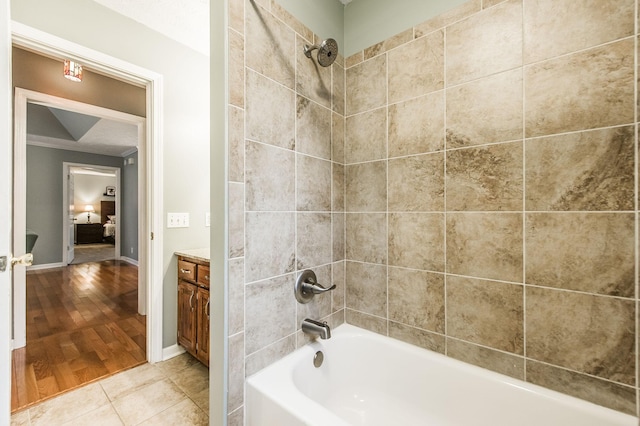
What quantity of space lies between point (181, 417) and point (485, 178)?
205 cm

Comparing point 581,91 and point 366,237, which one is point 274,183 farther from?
point 581,91

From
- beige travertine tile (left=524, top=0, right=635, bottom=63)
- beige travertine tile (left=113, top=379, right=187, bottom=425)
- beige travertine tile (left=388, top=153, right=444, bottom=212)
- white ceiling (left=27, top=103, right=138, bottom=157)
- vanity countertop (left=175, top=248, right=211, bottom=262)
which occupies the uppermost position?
white ceiling (left=27, top=103, right=138, bottom=157)

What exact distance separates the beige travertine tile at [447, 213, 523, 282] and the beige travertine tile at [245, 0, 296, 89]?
107 centimetres

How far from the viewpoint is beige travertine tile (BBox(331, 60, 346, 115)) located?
1573 mm

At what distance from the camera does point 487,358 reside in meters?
1.18

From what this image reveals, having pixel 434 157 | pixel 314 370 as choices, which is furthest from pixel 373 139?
pixel 314 370

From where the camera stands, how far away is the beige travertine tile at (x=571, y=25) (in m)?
0.92

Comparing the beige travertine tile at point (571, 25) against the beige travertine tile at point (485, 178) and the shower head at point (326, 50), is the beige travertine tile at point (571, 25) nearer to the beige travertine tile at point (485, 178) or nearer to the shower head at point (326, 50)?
the beige travertine tile at point (485, 178)

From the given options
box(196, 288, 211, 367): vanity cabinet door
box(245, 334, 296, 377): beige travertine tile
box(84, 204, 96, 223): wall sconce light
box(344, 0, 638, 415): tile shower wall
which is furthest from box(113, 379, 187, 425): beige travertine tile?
box(84, 204, 96, 223): wall sconce light

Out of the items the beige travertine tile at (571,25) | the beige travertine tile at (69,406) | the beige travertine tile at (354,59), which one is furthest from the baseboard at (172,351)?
the beige travertine tile at (571,25)

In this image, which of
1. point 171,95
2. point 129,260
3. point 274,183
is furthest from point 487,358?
point 129,260

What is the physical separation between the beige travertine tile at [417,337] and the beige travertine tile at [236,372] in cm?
82

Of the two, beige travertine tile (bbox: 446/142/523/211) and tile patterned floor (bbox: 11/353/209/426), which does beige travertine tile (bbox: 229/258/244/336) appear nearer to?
tile patterned floor (bbox: 11/353/209/426)

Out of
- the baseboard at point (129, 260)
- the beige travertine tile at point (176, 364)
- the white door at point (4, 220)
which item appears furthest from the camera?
the baseboard at point (129, 260)
